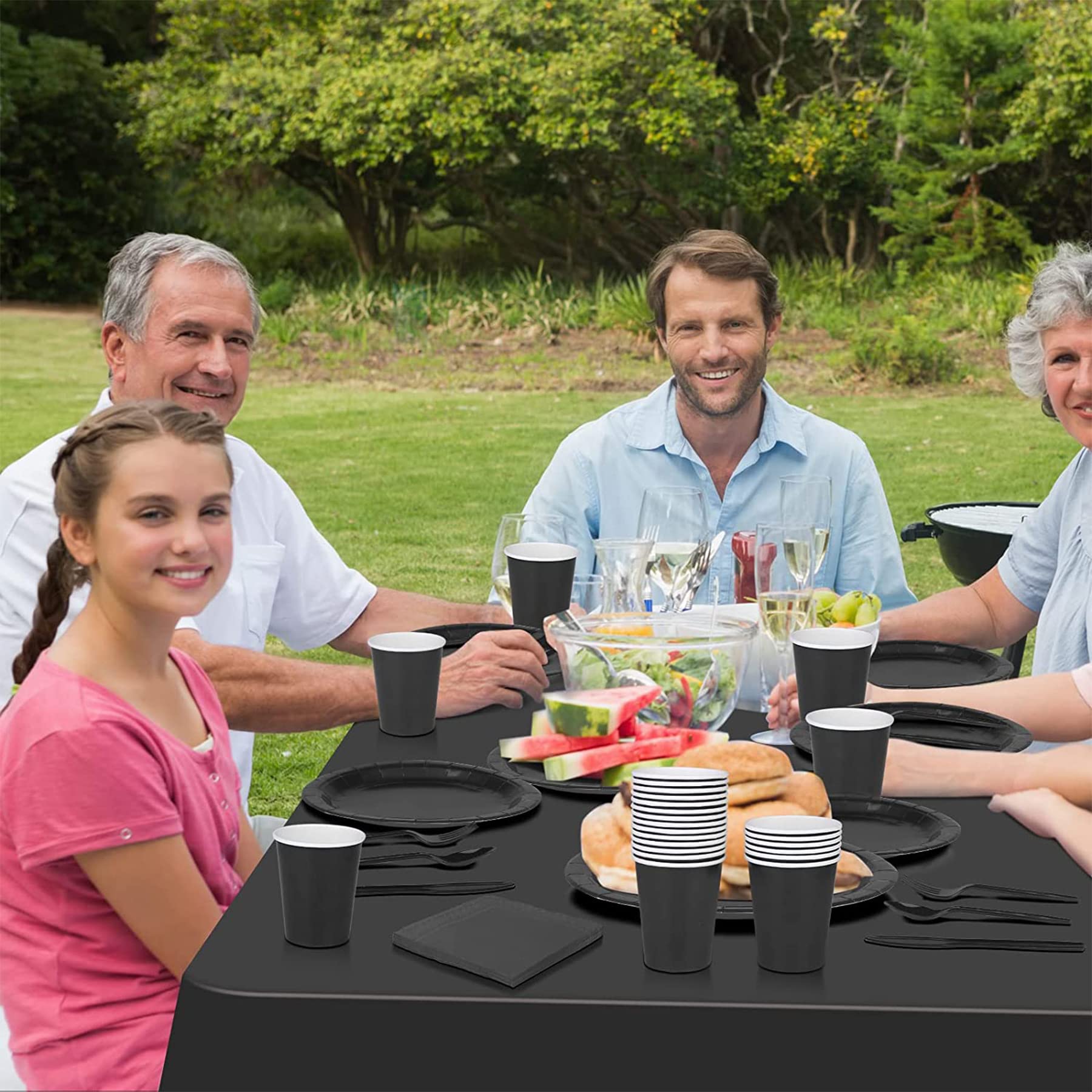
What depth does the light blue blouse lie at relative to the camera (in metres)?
3.53

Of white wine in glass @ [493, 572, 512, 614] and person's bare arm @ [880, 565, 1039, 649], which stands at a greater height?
white wine in glass @ [493, 572, 512, 614]

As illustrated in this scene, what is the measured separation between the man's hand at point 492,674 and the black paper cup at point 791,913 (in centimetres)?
125

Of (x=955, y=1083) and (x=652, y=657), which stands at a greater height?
(x=652, y=657)

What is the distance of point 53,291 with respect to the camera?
77.8 feet

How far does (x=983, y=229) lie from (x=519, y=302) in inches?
232

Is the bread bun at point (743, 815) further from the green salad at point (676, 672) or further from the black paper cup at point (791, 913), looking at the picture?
the green salad at point (676, 672)

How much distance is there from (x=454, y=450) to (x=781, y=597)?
10377mm

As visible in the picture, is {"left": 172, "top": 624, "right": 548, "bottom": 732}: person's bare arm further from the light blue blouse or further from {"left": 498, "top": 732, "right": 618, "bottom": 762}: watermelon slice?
the light blue blouse

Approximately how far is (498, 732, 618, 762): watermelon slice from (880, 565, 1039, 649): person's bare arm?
1314 millimetres

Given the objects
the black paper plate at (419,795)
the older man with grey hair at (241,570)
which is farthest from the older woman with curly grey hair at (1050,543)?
the black paper plate at (419,795)

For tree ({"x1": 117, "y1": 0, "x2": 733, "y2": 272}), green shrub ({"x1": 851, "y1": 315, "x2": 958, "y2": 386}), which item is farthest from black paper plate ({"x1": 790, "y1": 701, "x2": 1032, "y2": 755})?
tree ({"x1": 117, "y1": 0, "x2": 733, "y2": 272})

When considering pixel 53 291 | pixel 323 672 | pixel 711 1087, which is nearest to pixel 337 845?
pixel 711 1087

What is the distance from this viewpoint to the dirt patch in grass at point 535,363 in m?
15.4

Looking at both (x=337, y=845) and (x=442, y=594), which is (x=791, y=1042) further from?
(x=442, y=594)
